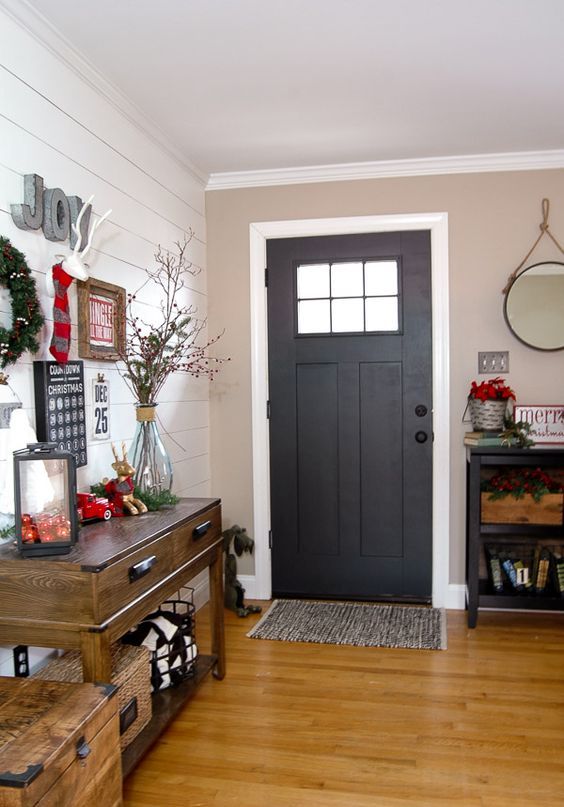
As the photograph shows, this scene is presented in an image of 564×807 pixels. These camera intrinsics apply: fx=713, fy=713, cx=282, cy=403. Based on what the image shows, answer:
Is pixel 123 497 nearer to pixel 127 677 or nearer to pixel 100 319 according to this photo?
pixel 127 677

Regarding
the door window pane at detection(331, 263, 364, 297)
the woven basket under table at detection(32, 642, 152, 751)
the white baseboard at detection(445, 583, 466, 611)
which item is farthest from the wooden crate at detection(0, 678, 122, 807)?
the door window pane at detection(331, 263, 364, 297)

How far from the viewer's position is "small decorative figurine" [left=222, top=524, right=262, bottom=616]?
12.8 ft

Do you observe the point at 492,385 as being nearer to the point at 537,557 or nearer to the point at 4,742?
the point at 537,557

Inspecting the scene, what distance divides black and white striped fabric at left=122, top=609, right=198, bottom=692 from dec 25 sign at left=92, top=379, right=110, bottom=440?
0.74 m

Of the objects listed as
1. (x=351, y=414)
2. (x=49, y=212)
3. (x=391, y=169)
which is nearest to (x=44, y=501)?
(x=49, y=212)

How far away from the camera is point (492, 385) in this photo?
3.72m

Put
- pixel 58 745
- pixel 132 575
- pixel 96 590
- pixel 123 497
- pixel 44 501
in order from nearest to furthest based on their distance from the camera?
pixel 58 745 < pixel 96 590 < pixel 44 501 < pixel 132 575 < pixel 123 497

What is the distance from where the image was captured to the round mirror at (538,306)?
376 centimetres

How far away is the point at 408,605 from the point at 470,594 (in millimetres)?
514

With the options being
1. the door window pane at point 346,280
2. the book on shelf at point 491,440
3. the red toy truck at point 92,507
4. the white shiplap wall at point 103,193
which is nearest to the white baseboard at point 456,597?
the book on shelf at point 491,440

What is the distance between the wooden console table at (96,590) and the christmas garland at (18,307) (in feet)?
1.95

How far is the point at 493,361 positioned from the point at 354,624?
158 cm

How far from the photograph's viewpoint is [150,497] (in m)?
2.65

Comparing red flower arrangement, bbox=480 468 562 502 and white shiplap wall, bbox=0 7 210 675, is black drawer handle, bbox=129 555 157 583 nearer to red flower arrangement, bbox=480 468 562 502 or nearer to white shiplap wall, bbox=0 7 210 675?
white shiplap wall, bbox=0 7 210 675
